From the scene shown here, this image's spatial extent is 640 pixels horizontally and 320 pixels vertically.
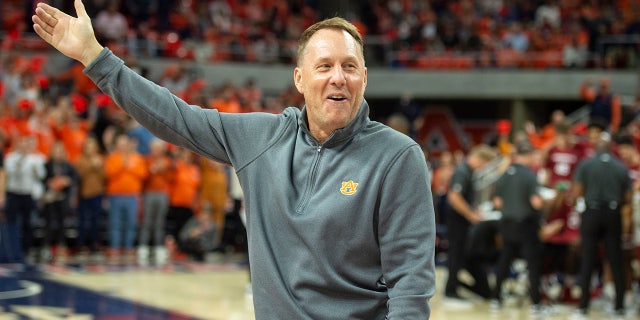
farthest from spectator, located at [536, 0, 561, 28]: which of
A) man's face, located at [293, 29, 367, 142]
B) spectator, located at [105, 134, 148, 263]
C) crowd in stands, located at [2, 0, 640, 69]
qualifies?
man's face, located at [293, 29, 367, 142]

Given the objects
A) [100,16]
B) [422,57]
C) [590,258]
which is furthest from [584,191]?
[422,57]

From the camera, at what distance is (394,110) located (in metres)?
26.5

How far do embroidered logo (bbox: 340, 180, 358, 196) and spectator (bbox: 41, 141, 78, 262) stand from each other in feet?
38.3

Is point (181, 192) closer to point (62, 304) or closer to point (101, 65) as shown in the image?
point (62, 304)

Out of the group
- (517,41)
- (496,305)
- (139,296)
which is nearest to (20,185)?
(139,296)

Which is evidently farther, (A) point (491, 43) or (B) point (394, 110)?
(B) point (394, 110)

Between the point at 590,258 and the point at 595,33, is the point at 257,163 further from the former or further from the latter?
the point at 595,33

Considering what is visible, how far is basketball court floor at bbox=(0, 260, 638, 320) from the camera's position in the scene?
968 cm

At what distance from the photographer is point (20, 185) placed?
13.5m

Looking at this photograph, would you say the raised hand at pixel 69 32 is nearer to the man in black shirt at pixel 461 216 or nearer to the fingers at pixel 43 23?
the fingers at pixel 43 23

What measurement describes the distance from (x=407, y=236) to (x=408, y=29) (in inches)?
910

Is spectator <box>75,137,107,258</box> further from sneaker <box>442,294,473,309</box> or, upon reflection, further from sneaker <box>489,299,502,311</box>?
sneaker <box>489,299,502,311</box>

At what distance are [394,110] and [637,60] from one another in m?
6.48

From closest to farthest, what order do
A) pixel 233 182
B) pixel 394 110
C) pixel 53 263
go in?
pixel 53 263
pixel 233 182
pixel 394 110
